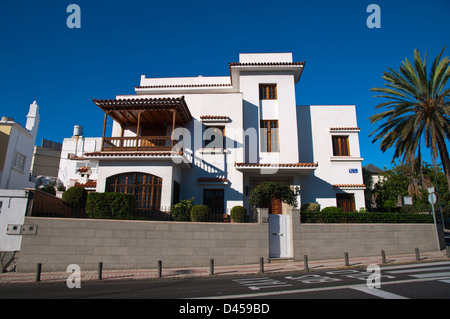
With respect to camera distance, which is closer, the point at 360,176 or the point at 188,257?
the point at 188,257

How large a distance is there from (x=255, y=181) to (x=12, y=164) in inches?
804

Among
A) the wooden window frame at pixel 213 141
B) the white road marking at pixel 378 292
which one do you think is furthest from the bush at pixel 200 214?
the white road marking at pixel 378 292

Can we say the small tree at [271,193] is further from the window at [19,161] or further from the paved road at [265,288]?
the window at [19,161]

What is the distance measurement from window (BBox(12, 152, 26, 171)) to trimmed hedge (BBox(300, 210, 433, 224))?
24.1 meters

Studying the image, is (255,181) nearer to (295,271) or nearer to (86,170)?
(295,271)

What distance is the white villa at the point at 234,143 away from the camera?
15062mm

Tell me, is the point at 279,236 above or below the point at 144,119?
below

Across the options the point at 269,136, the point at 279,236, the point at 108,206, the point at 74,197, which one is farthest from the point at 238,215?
the point at 74,197

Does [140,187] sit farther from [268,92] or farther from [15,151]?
[15,151]

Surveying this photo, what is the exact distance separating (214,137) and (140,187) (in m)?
5.91

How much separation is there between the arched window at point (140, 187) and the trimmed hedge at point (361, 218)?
7474 mm

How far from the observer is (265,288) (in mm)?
7871

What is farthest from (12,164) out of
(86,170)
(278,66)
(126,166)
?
(278,66)
